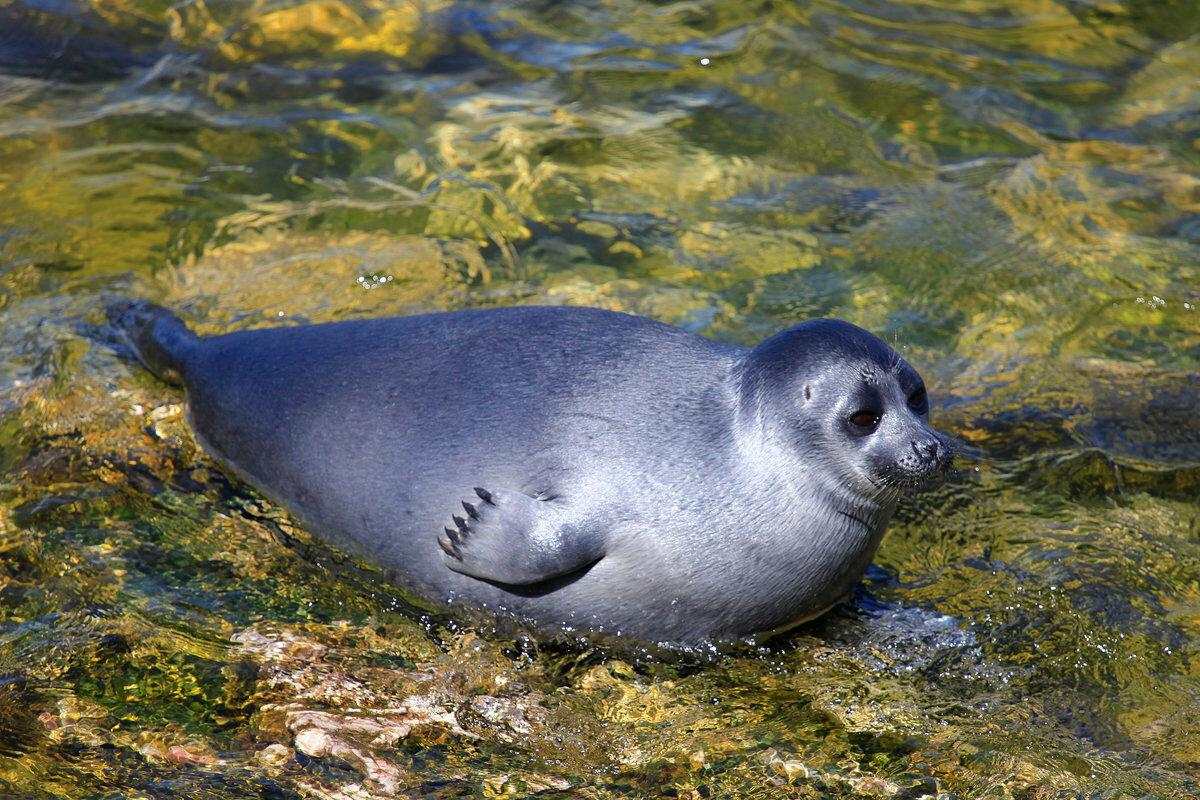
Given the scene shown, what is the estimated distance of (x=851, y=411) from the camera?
386cm

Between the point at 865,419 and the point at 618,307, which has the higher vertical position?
the point at 865,419

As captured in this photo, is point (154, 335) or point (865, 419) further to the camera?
point (154, 335)

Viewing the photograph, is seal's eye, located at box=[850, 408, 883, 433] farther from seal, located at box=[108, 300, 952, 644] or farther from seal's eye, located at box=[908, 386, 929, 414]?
seal's eye, located at box=[908, 386, 929, 414]

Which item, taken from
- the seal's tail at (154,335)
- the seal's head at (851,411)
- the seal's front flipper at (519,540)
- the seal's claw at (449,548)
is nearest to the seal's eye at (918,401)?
the seal's head at (851,411)

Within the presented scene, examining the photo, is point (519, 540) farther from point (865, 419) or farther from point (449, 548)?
point (865, 419)

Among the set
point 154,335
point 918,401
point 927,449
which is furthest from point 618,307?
point 927,449

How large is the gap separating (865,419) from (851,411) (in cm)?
6

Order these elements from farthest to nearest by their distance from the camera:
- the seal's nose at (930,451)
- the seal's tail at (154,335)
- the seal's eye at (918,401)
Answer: the seal's tail at (154,335), the seal's eye at (918,401), the seal's nose at (930,451)

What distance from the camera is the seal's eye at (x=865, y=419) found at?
3.87 m

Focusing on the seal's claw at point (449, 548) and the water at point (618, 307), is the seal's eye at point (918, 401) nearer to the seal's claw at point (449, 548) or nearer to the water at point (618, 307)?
the water at point (618, 307)

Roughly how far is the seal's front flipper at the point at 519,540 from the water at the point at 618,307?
410 mm

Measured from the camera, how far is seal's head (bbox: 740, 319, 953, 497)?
386cm

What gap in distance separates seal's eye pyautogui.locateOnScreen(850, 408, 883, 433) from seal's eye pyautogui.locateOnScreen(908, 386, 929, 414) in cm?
16

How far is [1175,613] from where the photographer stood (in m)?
4.38
